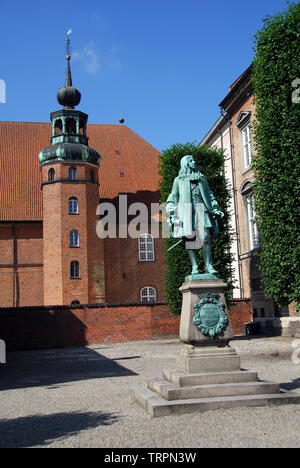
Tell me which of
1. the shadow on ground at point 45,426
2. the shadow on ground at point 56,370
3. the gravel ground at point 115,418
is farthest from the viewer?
the shadow on ground at point 56,370

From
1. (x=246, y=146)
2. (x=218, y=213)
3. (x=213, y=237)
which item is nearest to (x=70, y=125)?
(x=246, y=146)

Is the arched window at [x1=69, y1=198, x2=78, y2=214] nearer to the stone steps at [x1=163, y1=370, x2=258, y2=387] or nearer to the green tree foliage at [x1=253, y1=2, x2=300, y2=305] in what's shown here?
the green tree foliage at [x1=253, y1=2, x2=300, y2=305]

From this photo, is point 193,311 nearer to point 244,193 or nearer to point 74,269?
point 244,193

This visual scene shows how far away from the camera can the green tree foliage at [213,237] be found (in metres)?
21.4

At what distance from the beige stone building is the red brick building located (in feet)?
29.7

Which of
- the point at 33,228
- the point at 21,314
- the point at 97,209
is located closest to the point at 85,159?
the point at 97,209

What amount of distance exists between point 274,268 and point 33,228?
869 inches

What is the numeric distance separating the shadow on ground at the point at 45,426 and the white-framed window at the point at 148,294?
2628 centimetres

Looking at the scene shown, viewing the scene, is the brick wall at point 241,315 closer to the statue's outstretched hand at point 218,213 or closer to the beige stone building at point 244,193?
the beige stone building at point 244,193

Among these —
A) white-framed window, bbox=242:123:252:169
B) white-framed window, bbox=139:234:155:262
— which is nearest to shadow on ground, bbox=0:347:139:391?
white-framed window, bbox=242:123:252:169

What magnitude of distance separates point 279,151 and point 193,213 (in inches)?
285

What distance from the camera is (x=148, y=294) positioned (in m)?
33.6

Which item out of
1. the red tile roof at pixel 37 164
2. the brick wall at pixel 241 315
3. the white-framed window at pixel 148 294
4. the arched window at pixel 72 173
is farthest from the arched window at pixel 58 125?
the brick wall at pixel 241 315

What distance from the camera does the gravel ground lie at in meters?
5.36
